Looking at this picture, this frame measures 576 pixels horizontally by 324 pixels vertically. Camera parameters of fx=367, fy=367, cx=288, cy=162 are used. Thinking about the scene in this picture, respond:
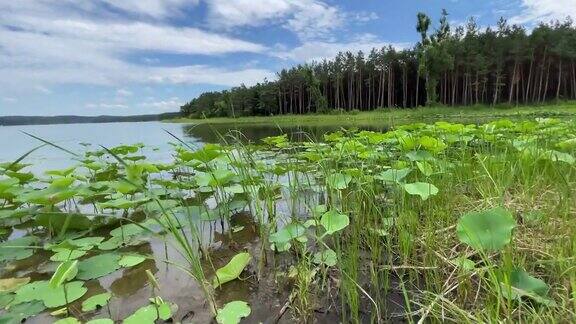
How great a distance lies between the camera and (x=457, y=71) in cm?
3472

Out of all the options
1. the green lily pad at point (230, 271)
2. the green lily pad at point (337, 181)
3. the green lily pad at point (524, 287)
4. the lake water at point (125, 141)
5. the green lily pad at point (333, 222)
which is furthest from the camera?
the lake water at point (125, 141)

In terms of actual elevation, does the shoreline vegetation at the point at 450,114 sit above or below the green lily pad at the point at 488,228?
below

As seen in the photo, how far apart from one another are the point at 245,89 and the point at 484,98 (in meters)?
30.6

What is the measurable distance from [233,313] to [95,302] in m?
0.62

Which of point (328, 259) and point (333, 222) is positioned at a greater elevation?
point (333, 222)

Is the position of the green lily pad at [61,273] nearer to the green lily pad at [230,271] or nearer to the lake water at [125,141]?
the lake water at [125,141]

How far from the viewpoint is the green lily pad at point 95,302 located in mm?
1519

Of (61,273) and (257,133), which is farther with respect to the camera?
(257,133)

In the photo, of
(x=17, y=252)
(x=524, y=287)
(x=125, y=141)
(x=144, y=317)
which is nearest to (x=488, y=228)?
(x=524, y=287)

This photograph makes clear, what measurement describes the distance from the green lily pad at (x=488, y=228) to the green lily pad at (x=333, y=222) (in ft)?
1.37

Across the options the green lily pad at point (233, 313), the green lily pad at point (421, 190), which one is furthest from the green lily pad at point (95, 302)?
the green lily pad at point (421, 190)

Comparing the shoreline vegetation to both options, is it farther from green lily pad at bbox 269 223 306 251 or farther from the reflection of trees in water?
green lily pad at bbox 269 223 306 251

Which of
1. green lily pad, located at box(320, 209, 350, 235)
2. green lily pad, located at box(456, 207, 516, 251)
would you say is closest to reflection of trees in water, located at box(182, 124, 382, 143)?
green lily pad, located at box(320, 209, 350, 235)

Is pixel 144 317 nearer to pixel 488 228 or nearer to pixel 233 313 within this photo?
pixel 233 313
